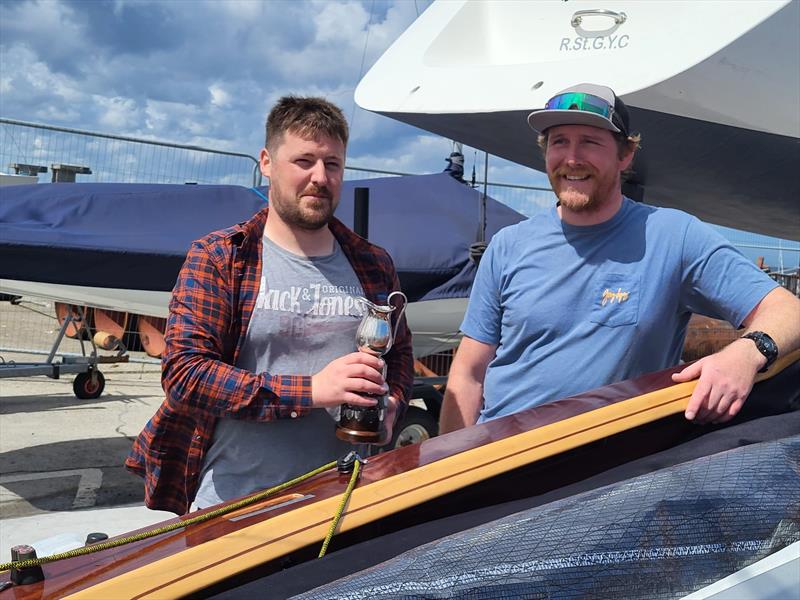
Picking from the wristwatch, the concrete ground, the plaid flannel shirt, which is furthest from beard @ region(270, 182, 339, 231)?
the concrete ground

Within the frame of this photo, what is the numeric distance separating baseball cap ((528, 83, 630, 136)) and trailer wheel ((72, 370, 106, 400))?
6.02m

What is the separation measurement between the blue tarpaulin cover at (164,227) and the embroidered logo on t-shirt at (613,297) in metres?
2.67

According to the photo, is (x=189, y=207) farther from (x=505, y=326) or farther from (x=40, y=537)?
(x=505, y=326)

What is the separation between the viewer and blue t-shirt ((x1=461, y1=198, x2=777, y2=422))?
2119 millimetres

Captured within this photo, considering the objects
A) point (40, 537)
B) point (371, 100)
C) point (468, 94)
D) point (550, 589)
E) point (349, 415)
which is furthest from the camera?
point (371, 100)

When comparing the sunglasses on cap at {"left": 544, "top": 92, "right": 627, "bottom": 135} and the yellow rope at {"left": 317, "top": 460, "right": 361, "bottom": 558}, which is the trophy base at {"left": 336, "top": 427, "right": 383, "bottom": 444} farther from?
the sunglasses on cap at {"left": 544, "top": 92, "right": 627, "bottom": 135}

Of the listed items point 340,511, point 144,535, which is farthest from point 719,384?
point 144,535

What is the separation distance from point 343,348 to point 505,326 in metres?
0.49

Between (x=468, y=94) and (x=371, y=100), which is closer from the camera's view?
(x=468, y=94)

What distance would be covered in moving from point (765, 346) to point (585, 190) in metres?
0.64

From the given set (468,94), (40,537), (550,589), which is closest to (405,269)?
(468,94)

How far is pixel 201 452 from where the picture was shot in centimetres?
211

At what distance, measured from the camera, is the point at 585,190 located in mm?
2184

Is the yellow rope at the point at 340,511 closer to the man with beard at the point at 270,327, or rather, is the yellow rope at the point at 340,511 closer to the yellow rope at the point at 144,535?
the yellow rope at the point at 144,535
